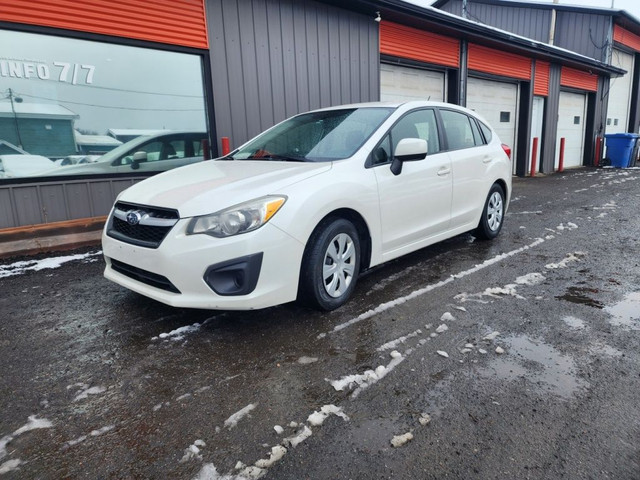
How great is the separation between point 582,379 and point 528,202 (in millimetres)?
7047

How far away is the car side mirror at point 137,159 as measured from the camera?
6230mm

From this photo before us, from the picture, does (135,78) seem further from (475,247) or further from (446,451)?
(446,451)

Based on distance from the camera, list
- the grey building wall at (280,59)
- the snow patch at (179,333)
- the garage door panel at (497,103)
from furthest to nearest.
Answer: the garage door panel at (497,103) → the grey building wall at (280,59) → the snow patch at (179,333)

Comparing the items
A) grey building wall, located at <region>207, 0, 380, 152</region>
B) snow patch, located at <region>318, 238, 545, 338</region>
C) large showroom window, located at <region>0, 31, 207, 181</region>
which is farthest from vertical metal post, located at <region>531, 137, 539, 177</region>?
large showroom window, located at <region>0, 31, 207, 181</region>

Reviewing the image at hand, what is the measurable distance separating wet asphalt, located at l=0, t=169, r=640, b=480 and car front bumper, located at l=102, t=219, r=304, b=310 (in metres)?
0.32

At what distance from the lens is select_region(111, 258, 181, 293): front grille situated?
115 inches

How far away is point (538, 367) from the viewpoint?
262 cm

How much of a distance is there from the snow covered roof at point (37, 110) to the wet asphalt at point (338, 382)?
229 centimetres

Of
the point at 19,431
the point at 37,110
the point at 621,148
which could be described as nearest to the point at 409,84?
the point at 37,110

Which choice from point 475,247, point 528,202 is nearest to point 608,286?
point 475,247

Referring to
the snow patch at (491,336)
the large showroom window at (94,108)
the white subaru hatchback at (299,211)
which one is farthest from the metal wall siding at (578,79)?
the snow patch at (491,336)

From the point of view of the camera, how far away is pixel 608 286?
3.92 meters

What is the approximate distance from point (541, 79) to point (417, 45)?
621cm

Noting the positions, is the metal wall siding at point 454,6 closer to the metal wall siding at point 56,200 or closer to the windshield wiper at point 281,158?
the metal wall siding at point 56,200
